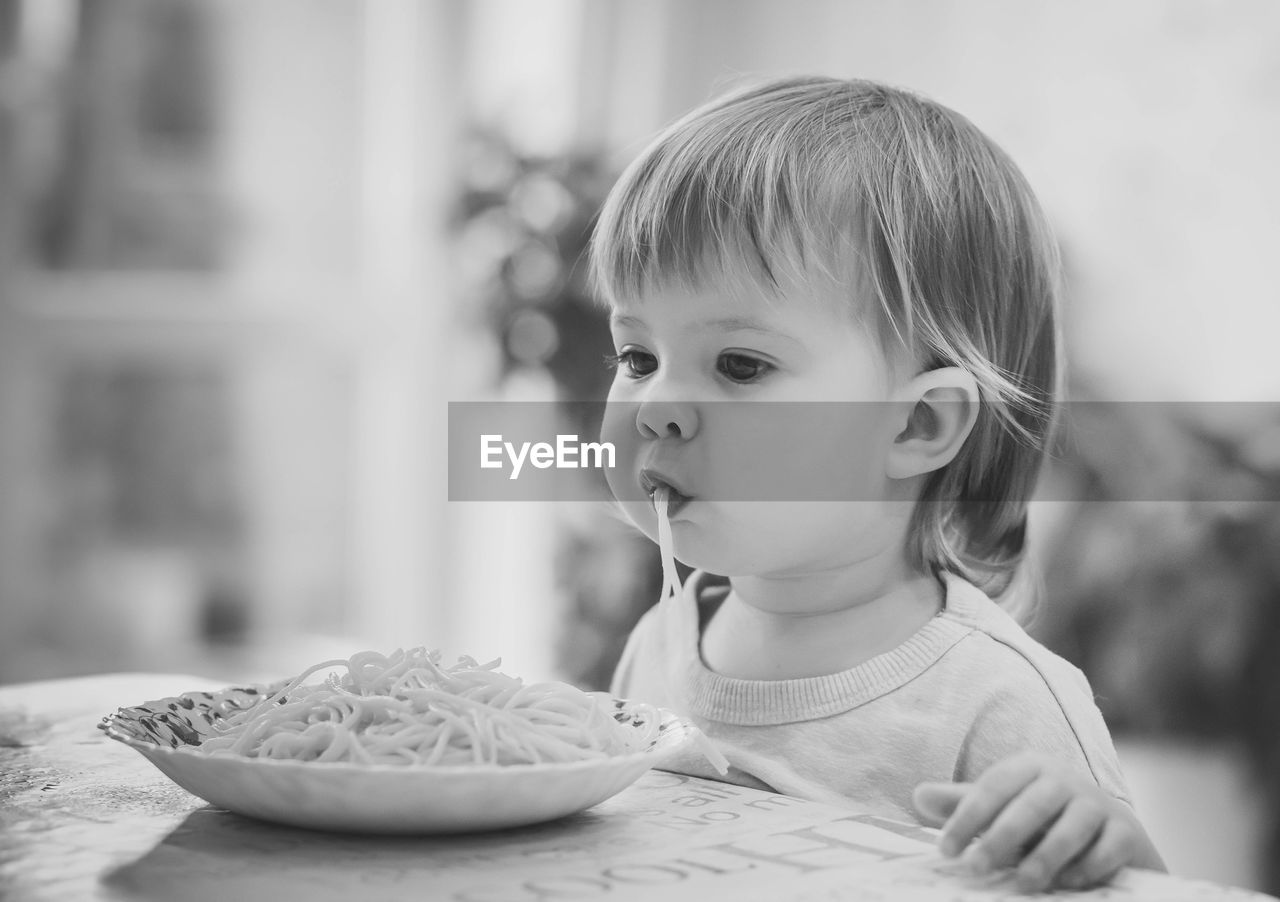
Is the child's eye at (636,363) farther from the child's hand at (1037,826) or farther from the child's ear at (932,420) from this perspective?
the child's hand at (1037,826)

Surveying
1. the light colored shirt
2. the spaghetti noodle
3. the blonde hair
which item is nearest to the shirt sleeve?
the light colored shirt

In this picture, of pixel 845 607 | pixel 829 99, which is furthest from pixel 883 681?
pixel 829 99

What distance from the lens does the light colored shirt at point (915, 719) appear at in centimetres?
90

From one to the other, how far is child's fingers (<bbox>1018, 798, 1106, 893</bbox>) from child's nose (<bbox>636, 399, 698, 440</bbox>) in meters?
0.39

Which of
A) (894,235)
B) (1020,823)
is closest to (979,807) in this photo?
(1020,823)

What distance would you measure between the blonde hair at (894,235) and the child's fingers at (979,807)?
0.40 metres

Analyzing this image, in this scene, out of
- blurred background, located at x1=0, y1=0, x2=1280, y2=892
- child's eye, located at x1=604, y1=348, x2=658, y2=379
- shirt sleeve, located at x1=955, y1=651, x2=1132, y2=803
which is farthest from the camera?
blurred background, located at x1=0, y1=0, x2=1280, y2=892

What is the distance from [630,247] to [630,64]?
97.4 inches

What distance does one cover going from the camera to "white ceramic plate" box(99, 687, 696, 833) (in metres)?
0.61

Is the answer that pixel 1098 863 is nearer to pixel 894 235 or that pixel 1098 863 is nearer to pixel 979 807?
pixel 979 807

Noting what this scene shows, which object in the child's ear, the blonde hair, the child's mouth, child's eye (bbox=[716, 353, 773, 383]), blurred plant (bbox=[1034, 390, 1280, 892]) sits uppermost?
the blonde hair

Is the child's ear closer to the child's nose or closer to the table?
the child's nose

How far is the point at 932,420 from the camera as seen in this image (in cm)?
98

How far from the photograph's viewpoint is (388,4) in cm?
333
